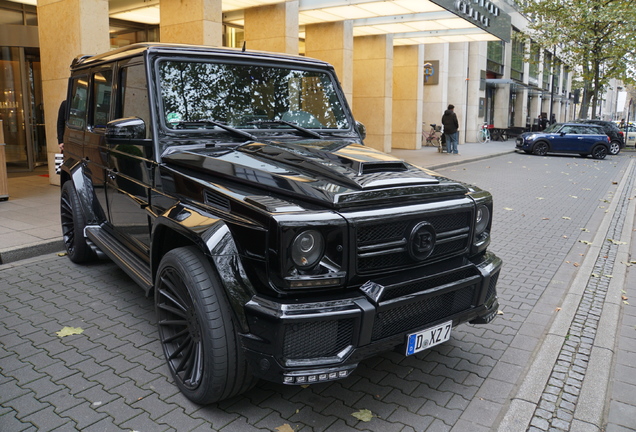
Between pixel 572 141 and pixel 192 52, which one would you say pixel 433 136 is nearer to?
pixel 572 141

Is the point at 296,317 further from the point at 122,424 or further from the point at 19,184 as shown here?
the point at 19,184

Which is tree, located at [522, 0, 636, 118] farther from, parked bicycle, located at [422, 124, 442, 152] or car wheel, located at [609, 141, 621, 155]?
parked bicycle, located at [422, 124, 442, 152]

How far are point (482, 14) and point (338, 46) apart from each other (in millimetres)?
5397

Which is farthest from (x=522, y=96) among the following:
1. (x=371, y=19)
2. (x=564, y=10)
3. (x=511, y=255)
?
(x=511, y=255)

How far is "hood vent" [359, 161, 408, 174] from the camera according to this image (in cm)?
327

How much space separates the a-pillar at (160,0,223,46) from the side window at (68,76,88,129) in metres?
6.18

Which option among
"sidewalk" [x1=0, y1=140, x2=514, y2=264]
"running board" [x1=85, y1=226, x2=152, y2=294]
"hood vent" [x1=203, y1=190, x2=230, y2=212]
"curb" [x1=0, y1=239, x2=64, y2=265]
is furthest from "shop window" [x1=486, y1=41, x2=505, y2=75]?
"hood vent" [x1=203, y1=190, x2=230, y2=212]

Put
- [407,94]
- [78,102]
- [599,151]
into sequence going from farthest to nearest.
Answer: [407,94], [599,151], [78,102]

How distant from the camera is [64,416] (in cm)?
308

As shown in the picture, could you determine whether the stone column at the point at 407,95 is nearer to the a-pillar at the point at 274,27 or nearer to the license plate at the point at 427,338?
the a-pillar at the point at 274,27

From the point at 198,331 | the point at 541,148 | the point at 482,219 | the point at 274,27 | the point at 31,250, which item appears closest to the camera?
the point at 198,331

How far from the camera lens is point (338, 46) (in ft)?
57.2

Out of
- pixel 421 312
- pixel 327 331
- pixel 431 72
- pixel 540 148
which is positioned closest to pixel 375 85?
pixel 431 72

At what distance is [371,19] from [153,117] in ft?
50.8
